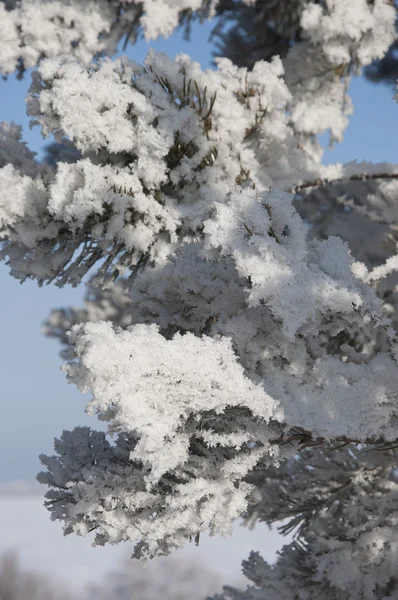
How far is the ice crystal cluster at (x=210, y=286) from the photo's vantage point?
226cm

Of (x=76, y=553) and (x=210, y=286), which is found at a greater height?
(x=76, y=553)

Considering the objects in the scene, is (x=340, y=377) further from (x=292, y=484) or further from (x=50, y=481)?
(x=292, y=484)

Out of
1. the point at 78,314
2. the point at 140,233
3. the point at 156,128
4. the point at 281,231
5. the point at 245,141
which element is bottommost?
the point at 281,231

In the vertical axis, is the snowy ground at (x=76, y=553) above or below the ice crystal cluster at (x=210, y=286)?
above

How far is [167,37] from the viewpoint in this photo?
5.67 m

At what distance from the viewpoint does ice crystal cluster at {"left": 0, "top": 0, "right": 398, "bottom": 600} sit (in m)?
2.26

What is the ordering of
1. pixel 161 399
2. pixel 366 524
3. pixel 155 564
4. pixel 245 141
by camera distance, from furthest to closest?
pixel 155 564
pixel 366 524
pixel 245 141
pixel 161 399

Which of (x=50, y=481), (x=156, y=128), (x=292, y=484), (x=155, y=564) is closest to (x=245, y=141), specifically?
(x=156, y=128)

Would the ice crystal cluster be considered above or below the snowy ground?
below

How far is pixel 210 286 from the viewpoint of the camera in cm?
318

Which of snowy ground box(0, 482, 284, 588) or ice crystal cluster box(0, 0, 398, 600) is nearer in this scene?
ice crystal cluster box(0, 0, 398, 600)

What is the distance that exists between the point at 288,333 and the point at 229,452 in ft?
1.81

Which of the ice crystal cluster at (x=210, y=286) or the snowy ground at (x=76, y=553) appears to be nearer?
the ice crystal cluster at (x=210, y=286)

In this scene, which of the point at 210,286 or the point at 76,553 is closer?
the point at 210,286
